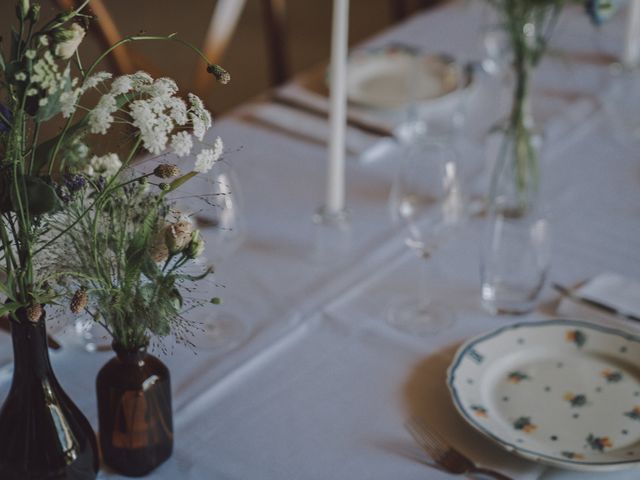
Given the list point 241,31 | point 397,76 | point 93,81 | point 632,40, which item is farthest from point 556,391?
point 241,31

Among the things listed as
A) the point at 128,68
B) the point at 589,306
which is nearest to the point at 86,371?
the point at 589,306

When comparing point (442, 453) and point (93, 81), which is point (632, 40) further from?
point (93, 81)

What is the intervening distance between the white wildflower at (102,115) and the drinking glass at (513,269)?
2.10 feet

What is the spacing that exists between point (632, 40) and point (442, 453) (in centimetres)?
125

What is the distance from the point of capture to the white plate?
1.80m

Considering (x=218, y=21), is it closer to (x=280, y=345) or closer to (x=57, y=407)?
(x=280, y=345)

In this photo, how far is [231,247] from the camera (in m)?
1.17

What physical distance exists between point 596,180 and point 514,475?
76 centimetres

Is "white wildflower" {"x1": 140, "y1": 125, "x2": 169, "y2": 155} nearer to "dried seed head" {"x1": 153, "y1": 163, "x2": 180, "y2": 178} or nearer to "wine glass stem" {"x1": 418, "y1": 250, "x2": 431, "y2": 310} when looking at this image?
"dried seed head" {"x1": 153, "y1": 163, "x2": 180, "y2": 178}

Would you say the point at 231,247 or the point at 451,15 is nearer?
the point at 231,247

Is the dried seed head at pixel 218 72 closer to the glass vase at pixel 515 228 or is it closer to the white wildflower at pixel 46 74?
the white wildflower at pixel 46 74

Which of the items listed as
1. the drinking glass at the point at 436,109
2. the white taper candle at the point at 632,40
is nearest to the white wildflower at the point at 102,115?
the drinking glass at the point at 436,109

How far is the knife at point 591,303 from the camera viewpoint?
3.91ft

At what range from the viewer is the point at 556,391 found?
1.07 metres
